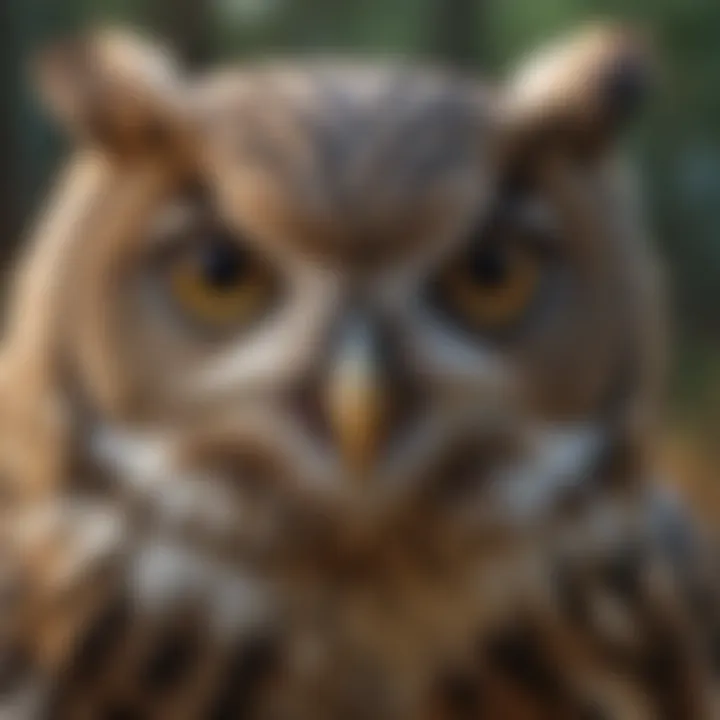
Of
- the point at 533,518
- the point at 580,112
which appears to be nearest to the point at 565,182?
the point at 580,112

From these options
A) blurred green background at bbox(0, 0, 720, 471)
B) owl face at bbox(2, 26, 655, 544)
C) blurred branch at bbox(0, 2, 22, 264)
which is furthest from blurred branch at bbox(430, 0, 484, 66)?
blurred branch at bbox(0, 2, 22, 264)

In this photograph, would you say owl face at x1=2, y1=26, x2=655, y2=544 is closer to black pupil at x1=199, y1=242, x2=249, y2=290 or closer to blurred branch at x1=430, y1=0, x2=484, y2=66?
black pupil at x1=199, y1=242, x2=249, y2=290

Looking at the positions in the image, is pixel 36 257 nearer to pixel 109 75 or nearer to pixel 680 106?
pixel 109 75

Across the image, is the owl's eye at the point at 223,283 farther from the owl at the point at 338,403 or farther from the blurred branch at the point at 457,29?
the blurred branch at the point at 457,29

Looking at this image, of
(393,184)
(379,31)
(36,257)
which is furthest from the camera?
(379,31)

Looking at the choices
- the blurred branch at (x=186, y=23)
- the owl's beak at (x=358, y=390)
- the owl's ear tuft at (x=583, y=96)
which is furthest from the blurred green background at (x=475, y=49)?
the owl's beak at (x=358, y=390)

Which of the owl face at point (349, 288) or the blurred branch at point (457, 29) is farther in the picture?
the blurred branch at point (457, 29)

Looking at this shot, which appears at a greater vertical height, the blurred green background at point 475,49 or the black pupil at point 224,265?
the blurred green background at point 475,49
